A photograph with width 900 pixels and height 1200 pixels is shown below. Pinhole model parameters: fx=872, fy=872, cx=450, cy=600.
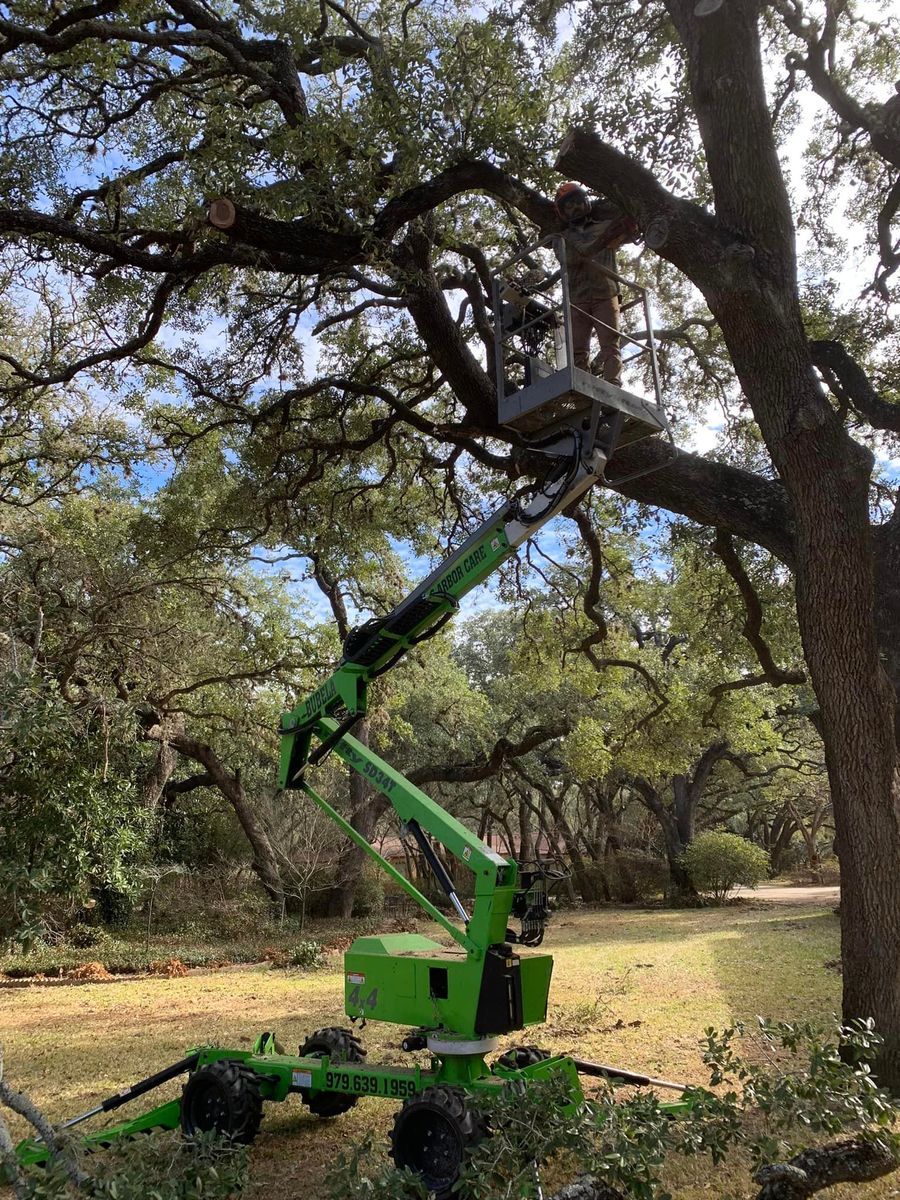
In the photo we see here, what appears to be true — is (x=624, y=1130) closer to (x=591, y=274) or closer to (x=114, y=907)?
(x=591, y=274)

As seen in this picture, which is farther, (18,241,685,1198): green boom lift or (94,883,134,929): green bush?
(94,883,134,929): green bush

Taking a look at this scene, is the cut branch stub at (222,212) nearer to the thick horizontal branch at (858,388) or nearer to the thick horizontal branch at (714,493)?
the thick horizontal branch at (714,493)

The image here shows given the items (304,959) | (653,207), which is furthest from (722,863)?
(653,207)

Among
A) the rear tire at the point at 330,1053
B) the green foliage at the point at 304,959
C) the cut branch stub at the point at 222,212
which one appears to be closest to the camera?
the rear tire at the point at 330,1053

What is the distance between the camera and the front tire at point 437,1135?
168 inches

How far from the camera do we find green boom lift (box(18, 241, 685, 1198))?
4.69 m

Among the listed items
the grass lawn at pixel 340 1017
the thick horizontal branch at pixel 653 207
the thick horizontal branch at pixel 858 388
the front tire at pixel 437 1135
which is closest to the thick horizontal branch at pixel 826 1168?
the grass lawn at pixel 340 1017

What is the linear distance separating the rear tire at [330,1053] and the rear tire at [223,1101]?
0.56 meters

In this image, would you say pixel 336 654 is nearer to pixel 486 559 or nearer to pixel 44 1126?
pixel 486 559

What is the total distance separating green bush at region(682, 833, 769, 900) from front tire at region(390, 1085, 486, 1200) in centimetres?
1913

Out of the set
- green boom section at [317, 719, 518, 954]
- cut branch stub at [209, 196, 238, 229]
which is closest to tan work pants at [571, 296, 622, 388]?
cut branch stub at [209, 196, 238, 229]

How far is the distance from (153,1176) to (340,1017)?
19.5ft

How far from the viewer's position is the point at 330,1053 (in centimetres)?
556

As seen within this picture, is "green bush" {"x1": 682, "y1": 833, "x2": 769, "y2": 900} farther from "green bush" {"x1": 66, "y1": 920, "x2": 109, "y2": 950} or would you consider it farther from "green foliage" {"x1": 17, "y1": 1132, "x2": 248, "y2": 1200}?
"green foliage" {"x1": 17, "y1": 1132, "x2": 248, "y2": 1200}
